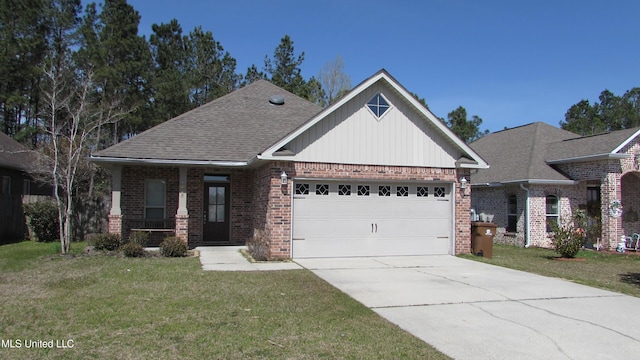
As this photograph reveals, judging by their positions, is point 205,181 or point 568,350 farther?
point 205,181

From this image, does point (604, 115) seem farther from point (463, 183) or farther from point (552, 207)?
point (463, 183)

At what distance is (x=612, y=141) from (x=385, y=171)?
10.6m

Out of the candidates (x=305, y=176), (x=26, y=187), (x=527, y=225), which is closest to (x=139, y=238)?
(x=305, y=176)

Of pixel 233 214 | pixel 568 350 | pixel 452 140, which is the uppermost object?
pixel 452 140

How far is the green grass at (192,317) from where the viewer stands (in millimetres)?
5270

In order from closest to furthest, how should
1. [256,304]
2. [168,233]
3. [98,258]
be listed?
[256,304], [98,258], [168,233]

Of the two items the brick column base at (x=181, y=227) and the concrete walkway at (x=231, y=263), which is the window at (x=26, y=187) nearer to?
the brick column base at (x=181, y=227)

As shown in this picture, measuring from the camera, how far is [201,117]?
17.2 meters

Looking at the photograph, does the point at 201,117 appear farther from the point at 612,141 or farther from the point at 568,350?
the point at 612,141

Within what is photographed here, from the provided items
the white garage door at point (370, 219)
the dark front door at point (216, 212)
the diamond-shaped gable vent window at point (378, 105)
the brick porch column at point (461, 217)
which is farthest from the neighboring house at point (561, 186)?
the dark front door at point (216, 212)

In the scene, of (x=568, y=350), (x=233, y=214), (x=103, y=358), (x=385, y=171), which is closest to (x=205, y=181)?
(x=233, y=214)

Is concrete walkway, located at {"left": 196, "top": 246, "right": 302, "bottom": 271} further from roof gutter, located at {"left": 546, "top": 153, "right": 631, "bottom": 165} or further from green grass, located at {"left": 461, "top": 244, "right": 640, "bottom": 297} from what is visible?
roof gutter, located at {"left": 546, "top": 153, "right": 631, "bottom": 165}

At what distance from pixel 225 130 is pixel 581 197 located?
14.6 metres

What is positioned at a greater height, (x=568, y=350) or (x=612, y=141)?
(x=612, y=141)
